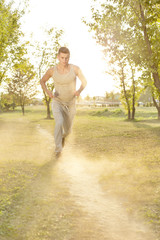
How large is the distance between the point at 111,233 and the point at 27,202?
149cm

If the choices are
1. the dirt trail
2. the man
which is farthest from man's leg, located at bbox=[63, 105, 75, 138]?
the dirt trail

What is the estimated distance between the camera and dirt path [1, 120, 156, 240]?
3.16 meters

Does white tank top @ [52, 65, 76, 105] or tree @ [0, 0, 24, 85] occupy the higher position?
tree @ [0, 0, 24, 85]

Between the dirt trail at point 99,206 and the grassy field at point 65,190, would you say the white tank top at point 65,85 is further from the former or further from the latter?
the dirt trail at point 99,206

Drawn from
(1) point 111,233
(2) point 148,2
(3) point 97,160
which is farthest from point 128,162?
(2) point 148,2

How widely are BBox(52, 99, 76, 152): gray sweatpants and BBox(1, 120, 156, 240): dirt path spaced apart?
179 cm

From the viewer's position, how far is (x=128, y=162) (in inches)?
287

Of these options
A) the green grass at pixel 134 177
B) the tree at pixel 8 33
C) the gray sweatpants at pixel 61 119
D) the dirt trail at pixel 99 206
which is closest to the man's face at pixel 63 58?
the gray sweatpants at pixel 61 119

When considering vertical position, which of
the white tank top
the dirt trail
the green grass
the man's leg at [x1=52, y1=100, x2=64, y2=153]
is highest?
the white tank top

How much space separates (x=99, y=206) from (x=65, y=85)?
4.04 meters

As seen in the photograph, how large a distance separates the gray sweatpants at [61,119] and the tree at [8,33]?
1313 cm

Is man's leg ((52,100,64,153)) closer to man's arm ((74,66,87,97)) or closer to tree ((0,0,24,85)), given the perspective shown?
man's arm ((74,66,87,97))

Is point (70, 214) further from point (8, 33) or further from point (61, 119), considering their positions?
point (8, 33)

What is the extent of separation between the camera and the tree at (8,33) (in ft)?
64.7
